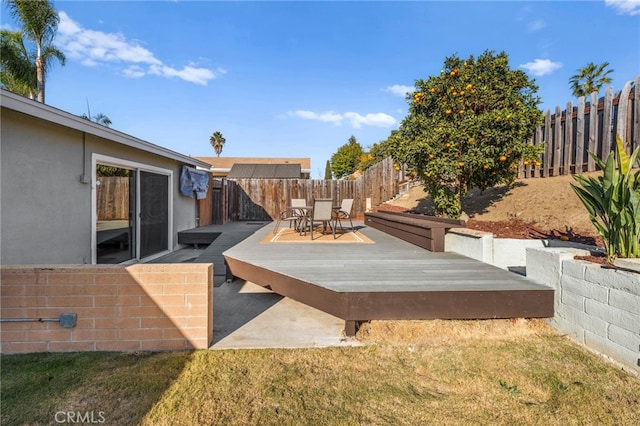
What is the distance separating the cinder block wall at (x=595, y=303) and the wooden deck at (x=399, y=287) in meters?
0.13

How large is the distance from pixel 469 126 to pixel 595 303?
11.7ft

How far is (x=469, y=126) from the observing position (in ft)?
16.9

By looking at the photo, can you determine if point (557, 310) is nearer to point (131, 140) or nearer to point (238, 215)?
point (131, 140)

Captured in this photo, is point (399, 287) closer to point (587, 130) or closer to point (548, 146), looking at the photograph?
point (587, 130)

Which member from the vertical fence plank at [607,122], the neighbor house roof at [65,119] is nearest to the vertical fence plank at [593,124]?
the vertical fence plank at [607,122]

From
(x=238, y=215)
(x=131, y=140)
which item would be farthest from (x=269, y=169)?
(x=131, y=140)

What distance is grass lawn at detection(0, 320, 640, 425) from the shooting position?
1814mm

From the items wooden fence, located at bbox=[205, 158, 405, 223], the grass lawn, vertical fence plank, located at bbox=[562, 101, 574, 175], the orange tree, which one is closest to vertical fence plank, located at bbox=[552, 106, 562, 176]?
vertical fence plank, located at bbox=[562, 101, 574, 175]

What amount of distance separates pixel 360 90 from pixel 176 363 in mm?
12926

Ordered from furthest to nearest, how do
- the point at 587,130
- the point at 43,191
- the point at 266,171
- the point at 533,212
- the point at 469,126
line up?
the point at 266,171 → the point at 587,130 → the point at 533,212 → the point at 469,126 → the point at 43,191

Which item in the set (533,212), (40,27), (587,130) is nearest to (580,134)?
(587,130)

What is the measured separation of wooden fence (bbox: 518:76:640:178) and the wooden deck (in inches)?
148

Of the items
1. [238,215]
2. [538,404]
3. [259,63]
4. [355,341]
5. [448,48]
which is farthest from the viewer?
[238,215]

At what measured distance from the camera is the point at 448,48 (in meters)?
5.82
